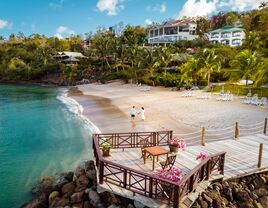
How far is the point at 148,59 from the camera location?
53688 mm

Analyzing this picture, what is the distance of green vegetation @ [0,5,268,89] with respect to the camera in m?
42.2

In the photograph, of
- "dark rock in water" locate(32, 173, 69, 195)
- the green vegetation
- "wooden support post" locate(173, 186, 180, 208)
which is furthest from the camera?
the green vegetation

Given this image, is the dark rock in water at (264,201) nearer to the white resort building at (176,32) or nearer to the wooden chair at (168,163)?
the wooden chair at (168,163)

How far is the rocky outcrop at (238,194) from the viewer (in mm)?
9195

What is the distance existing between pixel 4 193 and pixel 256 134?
1434 cm

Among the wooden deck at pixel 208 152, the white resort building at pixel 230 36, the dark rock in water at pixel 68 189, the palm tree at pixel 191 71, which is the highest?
the white resort building at pixel 230 36

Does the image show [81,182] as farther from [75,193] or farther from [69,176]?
[69,176]

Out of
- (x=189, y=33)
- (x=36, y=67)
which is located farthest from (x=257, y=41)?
(x=36, y=67)

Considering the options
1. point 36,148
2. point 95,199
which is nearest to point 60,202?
point 95,199

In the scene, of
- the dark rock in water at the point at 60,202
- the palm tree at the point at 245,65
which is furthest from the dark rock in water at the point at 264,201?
the palm tree at the point at 245,65

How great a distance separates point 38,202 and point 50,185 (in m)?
0.94

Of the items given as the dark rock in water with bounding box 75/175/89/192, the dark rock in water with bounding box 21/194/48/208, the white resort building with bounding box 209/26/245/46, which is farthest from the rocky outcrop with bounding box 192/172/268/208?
the white resort building with bounding box 209/26/245/46

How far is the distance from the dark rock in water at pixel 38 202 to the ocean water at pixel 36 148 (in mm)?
941

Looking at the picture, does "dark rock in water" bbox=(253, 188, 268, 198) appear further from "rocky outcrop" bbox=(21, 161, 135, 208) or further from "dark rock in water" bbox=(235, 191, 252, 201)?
"rocky outcrop" bbox=(21, 161, 135, 208)
